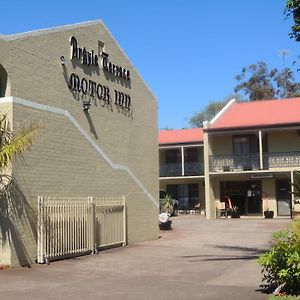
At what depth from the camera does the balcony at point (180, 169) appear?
43156 millimetres

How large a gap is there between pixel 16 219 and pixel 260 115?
27.7 meters

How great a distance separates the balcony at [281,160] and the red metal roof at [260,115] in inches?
89.4

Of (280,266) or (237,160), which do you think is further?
(237,160)

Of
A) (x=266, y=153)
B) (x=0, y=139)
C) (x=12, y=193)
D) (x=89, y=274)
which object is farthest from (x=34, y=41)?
(x=266, y=153)

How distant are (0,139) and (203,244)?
952cm

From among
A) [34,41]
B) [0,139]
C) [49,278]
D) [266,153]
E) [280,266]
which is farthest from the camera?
[266,153]

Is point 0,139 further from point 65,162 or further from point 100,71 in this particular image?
point 100,71

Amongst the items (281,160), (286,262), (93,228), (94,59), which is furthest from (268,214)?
(286,262)

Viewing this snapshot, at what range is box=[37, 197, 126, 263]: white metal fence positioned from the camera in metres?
14.7

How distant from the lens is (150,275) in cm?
1258

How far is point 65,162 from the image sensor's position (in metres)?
16.3

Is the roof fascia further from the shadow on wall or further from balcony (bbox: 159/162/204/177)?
the shadow on wall

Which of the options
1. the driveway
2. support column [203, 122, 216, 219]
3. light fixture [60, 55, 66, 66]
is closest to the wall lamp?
light fixture [60, 55, 66, 66]

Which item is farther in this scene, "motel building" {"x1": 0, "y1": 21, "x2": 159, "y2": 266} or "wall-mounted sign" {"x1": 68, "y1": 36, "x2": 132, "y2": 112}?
"wall-mounted sign" {"x1": 68, "y1": 36, "x2": 132, "y2": 112}
